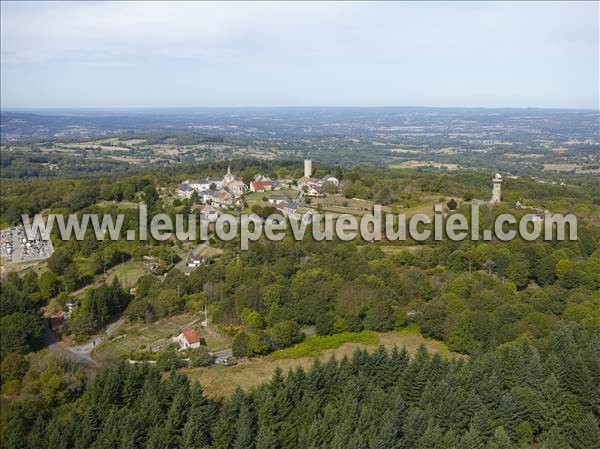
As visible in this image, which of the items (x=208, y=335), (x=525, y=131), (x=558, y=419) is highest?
(x=525, y=131)

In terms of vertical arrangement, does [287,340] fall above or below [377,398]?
below

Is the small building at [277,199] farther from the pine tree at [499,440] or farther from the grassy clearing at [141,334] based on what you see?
the pine tree at [499,440]

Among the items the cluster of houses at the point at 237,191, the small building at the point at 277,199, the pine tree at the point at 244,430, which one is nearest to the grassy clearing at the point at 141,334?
the pine tree at the point at 244,430

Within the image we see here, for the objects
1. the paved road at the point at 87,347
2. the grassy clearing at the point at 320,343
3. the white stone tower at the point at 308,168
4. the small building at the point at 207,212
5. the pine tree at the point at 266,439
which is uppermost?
the white stone tower at the point at 308,168

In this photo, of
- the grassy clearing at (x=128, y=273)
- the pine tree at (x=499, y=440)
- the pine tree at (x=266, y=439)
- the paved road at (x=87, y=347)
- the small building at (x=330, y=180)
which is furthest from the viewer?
the small building at (x=330, y=180)

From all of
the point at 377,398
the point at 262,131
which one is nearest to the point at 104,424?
the point at 377,398

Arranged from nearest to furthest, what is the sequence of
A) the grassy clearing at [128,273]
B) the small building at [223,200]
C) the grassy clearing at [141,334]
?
the grassy clearing at [141,334] < the grassy clearing at [128,273] < the small building at [223,200]

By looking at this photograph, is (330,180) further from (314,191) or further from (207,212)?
(207,212)

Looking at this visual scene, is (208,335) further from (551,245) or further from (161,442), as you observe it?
(551,245)
